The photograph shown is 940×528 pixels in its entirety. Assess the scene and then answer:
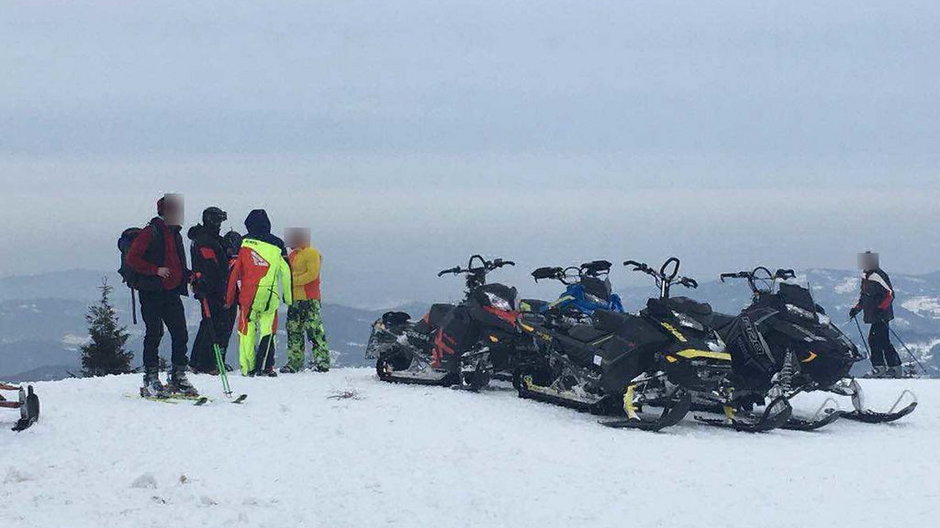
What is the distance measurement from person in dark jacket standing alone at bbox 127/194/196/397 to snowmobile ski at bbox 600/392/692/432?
468 cm

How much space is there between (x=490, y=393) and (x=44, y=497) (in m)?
6.29

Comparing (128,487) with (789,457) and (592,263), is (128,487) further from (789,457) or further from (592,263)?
(592,263)

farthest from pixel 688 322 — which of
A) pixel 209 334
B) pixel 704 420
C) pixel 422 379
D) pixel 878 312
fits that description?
pixel 878 312

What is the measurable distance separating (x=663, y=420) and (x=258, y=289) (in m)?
6.12

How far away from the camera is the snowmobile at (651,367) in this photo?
980 centimetres

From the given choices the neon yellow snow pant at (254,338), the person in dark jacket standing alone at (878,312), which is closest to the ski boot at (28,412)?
the neon yellow snow pant at (254,338)

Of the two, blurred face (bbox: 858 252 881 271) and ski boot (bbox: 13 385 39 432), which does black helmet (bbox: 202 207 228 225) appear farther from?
blurred face (bbox: 858 252 881 271)

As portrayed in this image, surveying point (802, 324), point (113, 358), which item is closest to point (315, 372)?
point (802, 324)

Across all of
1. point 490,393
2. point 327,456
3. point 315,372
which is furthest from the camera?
point 315,372

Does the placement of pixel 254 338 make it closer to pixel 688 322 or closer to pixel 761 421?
pixel 688 322

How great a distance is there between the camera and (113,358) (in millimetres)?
29734

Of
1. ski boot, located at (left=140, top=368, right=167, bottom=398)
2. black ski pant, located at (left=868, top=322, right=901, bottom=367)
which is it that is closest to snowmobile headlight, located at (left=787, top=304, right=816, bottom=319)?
black ski pant, located at (left=868, top=322, right=901, bottom=367)

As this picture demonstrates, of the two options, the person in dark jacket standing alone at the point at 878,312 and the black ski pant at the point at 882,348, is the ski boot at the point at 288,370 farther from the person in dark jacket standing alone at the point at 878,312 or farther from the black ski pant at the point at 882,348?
the black ski pant at the point at 882,348

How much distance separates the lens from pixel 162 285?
1054cm
